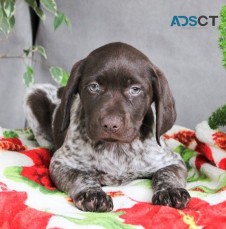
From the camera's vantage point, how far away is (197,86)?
18.1 feet

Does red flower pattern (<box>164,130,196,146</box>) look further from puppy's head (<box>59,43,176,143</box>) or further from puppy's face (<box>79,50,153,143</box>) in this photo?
puppy's face (<box>79,50,153,143</box>)

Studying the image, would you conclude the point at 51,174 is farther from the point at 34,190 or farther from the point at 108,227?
the point at 108,227

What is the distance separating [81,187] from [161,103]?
751 mm

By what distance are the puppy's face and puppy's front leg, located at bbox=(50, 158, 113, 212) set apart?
0.29 metres

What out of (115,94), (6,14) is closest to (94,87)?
(115,94)

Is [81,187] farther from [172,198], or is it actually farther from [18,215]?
[18,215]

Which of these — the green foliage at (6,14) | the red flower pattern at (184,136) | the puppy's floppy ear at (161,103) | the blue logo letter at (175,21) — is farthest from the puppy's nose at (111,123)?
the blue logo letter at (175,21)

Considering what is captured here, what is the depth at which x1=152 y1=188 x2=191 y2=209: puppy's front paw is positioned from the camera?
3283mm

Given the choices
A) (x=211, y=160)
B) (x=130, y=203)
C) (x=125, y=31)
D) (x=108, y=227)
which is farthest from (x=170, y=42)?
(x=108, y=227)

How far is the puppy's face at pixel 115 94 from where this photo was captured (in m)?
3.34

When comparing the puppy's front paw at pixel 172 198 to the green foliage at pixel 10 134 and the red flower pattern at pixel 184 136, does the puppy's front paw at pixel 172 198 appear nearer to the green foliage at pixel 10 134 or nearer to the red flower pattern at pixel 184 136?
the red flower pattern at pixel 184 136

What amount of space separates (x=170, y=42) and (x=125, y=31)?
1.56 ft

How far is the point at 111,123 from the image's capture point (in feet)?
10.7

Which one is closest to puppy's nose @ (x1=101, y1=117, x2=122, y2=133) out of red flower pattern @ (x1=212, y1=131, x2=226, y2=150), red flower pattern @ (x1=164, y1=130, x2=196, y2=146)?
red flower pattern @ (x1=212, y1=131, x2=226, y2=150)
